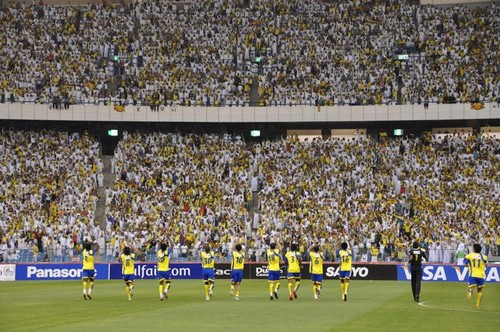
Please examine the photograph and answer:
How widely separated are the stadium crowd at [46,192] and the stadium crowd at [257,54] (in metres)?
3.90

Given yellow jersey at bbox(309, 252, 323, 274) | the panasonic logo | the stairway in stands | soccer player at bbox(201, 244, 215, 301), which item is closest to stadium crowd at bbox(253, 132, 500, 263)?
the stairway in stands

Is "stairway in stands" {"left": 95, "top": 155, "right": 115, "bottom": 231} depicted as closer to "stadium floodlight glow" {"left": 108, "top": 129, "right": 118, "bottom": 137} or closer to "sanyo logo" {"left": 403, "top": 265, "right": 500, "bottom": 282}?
"stadium floodlight glow" {"left": 108, "top": 129, "right": 118, "bottom": 137}

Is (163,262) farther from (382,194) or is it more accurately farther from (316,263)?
(382,194)

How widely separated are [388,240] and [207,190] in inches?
594

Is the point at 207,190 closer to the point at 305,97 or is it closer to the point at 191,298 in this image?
the point at 305,97

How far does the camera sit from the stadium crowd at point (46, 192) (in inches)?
2343

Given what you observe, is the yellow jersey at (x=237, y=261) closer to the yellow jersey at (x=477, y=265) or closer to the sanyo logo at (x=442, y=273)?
the yellow jersey at (x=477, y=265)

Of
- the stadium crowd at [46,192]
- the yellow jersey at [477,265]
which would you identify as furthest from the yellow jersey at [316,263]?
the stadium crowd at [46,192]

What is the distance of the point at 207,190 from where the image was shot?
215 feet

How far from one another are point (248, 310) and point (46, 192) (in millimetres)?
37552

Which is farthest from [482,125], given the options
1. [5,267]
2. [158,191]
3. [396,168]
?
[5,267]

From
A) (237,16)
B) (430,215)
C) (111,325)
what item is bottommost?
(111,325)

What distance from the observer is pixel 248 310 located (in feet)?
100

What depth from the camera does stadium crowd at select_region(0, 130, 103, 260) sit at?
195ft
